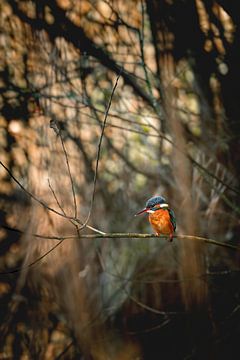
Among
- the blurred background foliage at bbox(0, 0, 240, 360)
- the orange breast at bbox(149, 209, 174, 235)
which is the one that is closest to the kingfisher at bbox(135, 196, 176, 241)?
the orange breast at bbox(149, 209, 174, 235)

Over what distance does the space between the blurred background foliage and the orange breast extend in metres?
1.20

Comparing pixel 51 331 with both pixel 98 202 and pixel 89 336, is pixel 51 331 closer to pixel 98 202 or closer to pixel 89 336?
pixel 89 336

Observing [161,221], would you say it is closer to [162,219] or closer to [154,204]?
[162,219]

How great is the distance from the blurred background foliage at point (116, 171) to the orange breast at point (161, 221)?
1.20 metres

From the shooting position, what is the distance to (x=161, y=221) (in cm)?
230

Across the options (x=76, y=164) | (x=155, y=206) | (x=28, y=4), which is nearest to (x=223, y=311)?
(x=76, y=164)

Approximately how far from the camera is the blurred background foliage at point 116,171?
3.77 metres

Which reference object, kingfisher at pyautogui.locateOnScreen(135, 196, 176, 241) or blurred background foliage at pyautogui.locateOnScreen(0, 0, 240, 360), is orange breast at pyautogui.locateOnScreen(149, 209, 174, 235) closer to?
kingfisher at pyautogui.locateOnScreen(135, 196, 176, 241)

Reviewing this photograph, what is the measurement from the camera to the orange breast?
7.54 feet

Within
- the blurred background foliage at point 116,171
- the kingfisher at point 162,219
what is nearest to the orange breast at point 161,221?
the kingfisher at point 162,219

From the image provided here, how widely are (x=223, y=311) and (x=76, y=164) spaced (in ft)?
7.57

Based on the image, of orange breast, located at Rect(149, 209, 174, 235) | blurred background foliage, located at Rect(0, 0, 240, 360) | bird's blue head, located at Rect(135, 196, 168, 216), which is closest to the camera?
bird's blue head, located at Rect(135, 196, 168, 216)

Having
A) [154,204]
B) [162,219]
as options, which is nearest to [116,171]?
[162,219]

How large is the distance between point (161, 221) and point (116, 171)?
300 cm
